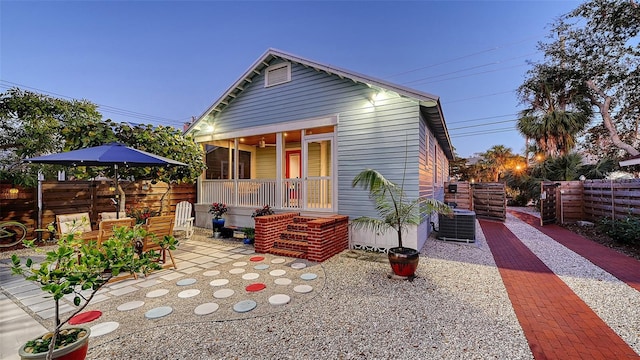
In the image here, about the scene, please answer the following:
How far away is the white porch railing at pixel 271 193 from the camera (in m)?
7.73

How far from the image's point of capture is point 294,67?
8016mm

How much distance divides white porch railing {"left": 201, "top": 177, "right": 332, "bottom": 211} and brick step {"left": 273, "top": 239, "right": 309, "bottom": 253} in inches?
51.1

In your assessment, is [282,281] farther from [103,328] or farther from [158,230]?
[158,230]

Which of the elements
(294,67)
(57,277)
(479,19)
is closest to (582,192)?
(479,19)

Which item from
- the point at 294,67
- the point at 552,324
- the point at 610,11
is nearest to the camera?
the point at 552,324

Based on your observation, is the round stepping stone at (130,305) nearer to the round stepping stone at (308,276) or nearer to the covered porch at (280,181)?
the round stepping stone at (308,276)

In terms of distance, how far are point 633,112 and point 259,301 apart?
1066 inches

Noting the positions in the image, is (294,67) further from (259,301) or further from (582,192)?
(582,192)

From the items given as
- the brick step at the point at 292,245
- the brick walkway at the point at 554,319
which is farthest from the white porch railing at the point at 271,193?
the brick walkway at the point at 554,319

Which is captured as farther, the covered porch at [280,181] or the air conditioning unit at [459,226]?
the covered porch at [280,181]

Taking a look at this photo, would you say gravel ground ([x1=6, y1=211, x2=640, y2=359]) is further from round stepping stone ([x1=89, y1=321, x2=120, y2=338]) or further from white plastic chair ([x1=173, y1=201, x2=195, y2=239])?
white plastic chair ([x1=173, y1=201, x2=195, y2=239])

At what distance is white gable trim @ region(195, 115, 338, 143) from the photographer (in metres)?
7.32

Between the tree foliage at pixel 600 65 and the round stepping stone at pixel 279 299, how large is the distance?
77.7 ft

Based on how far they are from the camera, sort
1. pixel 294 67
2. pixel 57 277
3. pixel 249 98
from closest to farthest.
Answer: pixel 57 277 → pixel 294 67 → pixel 249 98
